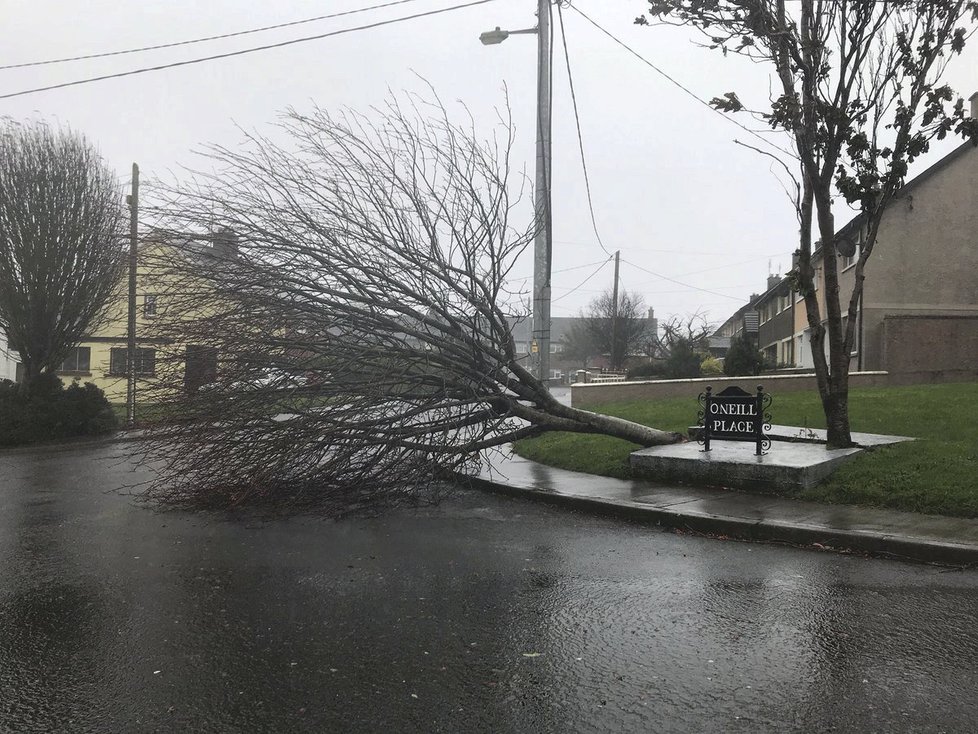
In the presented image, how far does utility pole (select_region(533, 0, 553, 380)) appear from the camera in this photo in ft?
41.4

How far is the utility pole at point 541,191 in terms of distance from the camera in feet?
41.4

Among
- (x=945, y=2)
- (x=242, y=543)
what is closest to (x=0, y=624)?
(x=242, y=543)

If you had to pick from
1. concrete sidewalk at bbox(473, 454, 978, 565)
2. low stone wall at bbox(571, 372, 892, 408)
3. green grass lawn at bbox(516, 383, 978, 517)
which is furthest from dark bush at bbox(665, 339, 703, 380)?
concrete sidewalk at bbox(473, 454, 978, 565)

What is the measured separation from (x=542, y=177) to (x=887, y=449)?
652 centimetres

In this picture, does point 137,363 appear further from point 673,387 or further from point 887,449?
point 673,387

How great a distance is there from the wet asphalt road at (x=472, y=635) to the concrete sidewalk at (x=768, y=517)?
1.02ft

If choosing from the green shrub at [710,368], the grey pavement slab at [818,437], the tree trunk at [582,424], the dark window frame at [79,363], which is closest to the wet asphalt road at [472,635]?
the tree trunk at [582,424]

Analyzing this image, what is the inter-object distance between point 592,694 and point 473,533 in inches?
148

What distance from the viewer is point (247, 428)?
810 centimetres

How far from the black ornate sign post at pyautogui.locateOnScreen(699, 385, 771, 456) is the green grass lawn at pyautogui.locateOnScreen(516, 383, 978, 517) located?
1053 millimetres

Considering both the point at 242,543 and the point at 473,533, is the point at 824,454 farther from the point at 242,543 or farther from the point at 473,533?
the point at 242,543

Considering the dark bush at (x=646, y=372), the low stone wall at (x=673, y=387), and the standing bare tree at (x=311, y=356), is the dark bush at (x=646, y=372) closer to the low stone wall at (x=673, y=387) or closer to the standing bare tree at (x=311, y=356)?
the low stone wall at (x=673, y=387)

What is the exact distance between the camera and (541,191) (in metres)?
12.2

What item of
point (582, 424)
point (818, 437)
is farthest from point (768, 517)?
point (818, 437)
